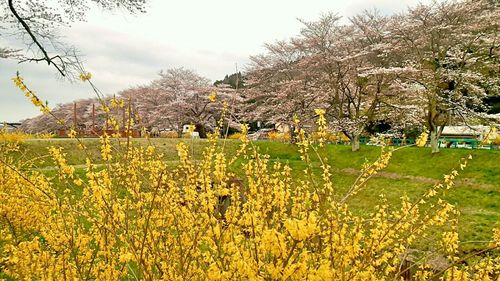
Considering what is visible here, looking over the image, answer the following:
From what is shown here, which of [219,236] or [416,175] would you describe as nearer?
[219,236]

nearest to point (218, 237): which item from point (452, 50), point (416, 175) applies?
point (416, 175)

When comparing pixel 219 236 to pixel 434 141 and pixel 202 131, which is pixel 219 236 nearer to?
pixel 434 141

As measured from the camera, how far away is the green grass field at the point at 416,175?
12586mm

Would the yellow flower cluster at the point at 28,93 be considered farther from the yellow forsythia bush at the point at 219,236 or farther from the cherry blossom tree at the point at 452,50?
the cherry blossom tree at the point at 452,50

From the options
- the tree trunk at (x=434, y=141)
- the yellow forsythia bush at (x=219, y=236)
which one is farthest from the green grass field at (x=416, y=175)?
the yellow forsythia bush at (x=219, y=236)

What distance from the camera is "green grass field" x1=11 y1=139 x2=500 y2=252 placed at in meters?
→ 12.6

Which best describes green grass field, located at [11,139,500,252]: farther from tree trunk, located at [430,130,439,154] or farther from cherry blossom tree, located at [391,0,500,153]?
cherry blossom tree, located at [391,0,500,153]

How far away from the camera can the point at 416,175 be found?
17.9 m

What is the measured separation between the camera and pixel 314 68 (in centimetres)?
2548

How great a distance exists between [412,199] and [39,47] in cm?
1280

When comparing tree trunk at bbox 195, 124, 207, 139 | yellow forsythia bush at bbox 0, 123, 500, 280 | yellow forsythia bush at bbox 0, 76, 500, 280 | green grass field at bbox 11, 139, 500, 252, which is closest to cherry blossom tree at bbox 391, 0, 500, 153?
green grass field at bbox 11, 139, 500, 252

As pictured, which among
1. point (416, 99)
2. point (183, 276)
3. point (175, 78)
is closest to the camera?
point (183, 276)

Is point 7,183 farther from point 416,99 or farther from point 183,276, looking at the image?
point 416,99

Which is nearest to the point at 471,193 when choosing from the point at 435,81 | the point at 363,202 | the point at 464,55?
the point at 363,202
